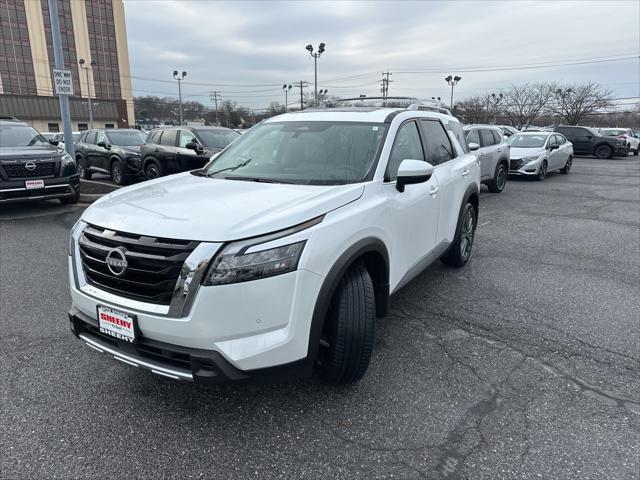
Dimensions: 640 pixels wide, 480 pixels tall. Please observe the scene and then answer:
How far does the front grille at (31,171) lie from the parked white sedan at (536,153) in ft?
41.3

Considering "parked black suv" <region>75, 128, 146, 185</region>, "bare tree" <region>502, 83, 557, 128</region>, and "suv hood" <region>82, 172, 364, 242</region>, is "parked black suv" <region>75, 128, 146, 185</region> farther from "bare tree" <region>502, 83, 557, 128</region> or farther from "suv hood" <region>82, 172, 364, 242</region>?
"bare tree" <region>502, 83, 557, 128</region>

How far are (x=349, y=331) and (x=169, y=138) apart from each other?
10.1m

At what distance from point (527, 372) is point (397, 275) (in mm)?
1157

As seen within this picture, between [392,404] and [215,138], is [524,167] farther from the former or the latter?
[392,404]

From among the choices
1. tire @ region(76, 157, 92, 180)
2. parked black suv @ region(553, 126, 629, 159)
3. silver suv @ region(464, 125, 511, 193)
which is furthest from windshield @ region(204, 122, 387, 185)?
parked black suv @ region(553, 126, 629, 159)

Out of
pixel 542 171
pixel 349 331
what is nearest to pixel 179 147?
pixel 349 331

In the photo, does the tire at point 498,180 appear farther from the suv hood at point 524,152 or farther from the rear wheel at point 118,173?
the rear wheel at point 118,173

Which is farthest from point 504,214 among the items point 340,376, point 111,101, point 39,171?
point 111,101

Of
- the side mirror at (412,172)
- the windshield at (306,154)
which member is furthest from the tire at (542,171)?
the side mirror at (412,172)

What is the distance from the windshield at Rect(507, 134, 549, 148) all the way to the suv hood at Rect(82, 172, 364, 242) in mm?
13901

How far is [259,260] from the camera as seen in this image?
2277 mm

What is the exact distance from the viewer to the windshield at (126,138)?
13.2 meters

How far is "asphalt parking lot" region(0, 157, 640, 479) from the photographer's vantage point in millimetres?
2357

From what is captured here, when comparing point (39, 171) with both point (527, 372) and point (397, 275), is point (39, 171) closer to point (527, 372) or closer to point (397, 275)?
point (397, 275)
